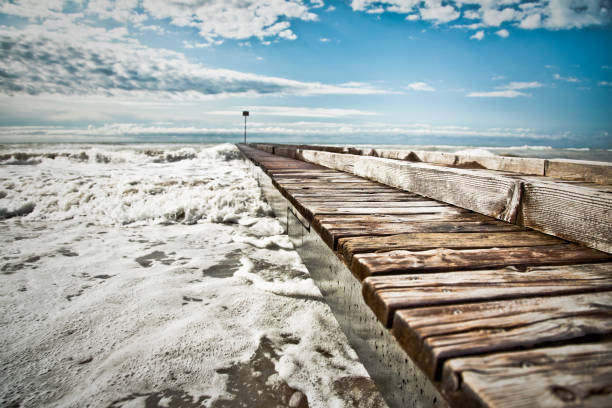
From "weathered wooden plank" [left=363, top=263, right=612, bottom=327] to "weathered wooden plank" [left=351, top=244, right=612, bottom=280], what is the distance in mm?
47

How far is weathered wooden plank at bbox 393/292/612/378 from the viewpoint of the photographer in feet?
2.50

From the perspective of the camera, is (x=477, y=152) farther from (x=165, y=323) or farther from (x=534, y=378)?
(x=534, y=378)

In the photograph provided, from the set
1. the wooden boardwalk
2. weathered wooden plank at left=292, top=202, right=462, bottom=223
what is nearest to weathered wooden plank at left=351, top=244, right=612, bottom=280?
the wooden boardwalk

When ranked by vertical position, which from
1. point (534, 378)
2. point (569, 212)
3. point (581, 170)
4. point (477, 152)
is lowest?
point (534, 378)

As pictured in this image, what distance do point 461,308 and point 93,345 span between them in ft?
7.18

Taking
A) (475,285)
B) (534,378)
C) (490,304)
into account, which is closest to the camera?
(534,378)

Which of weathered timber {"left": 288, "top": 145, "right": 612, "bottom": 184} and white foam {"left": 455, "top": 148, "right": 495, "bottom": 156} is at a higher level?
white foam {"left": 455, "top": 148, "right": 495, "bottom": 156}

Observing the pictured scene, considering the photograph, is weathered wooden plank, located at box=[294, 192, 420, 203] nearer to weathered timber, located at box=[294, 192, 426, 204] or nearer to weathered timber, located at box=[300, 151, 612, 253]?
weathered timber, located at box=[294, 192, 426, 204]

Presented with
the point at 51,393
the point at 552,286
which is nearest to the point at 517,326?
the point at 552,286

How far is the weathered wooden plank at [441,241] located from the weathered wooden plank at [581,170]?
1652mm

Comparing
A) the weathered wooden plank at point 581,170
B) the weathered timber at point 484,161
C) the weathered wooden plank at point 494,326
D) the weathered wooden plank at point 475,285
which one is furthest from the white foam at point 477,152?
the weathered wooden plank at point 494,326

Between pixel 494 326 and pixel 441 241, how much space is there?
2.48ft

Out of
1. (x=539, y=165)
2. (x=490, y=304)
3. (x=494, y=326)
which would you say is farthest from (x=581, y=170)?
(x=494, y=326)

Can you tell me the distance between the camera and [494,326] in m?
0.84
